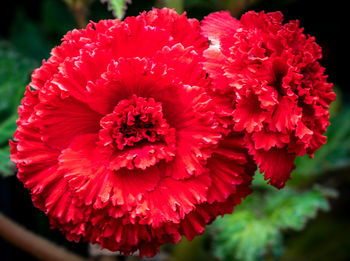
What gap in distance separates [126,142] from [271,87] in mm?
177

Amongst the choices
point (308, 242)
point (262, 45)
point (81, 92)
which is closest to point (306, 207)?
point (308, 242)

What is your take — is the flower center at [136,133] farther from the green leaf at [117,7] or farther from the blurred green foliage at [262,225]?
the blurred green foliage at [262,225]

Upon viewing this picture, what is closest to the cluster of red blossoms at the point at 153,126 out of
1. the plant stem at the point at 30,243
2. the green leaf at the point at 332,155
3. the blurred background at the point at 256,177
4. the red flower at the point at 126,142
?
the red flower at the point at 126,142

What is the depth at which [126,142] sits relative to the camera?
46 cm

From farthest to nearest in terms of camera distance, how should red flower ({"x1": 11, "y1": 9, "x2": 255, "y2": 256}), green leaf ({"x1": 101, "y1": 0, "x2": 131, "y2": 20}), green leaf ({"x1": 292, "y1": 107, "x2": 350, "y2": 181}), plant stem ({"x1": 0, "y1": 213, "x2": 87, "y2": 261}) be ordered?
1. green leaf ({"x1": 292, "y1": 107, "x2": 350, "y2": 181})
2. plant stem ({"x1": 0, "y1": 213, "x2": 87, "y2": 261})
3. green leaf ({"x1": 101, "y1": 0, "x2": 131, "y2": 20})
4. red flower ({"x1": 11, "y1": 9, "x2": 255, "y2": 256})

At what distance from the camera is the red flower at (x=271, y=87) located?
46 cm

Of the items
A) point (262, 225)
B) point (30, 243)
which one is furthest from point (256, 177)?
point (30, 243)

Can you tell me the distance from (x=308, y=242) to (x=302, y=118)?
0.80m

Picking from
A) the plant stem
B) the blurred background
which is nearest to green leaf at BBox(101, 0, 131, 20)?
the blurred background

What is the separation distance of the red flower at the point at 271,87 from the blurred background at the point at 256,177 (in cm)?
17

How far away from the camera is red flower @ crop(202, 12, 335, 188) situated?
1.52 feet

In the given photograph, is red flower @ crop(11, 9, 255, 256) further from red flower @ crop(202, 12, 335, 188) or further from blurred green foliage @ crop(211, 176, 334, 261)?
blurred green foliage @ crop(211, 176, 334, 261)

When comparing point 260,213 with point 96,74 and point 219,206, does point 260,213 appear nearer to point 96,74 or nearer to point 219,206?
point 219,206

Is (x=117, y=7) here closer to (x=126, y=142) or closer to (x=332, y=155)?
(x=126, y=142)
